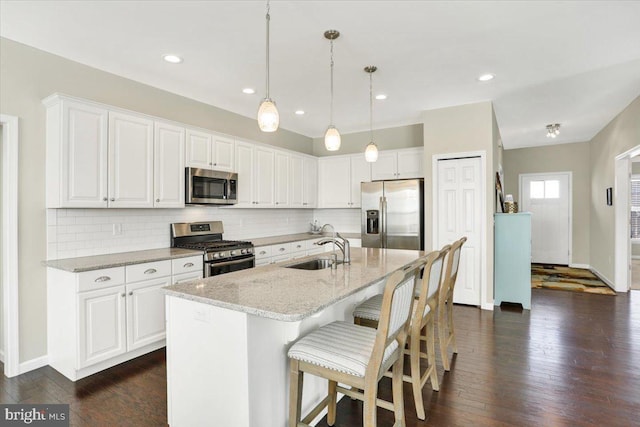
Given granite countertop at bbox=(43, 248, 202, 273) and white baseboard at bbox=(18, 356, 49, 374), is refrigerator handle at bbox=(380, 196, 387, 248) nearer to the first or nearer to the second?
granite countertop at bbox=(43, 248, 202, 273)

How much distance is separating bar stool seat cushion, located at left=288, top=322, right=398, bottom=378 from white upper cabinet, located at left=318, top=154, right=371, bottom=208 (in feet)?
13.1

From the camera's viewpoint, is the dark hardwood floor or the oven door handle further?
the oven door handle

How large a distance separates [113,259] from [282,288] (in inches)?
77.5

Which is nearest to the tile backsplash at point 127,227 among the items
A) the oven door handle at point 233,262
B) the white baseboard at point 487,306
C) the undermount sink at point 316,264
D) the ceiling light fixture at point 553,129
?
the oven door handle at point 233,262

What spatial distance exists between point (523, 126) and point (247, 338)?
6.13 m

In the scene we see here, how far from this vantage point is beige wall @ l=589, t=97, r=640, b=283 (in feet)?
15.2

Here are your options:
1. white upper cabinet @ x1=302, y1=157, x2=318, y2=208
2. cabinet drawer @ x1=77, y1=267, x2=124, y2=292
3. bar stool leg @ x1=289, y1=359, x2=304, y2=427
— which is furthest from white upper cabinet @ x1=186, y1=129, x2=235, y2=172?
bar stool leg @ x1=289, y1=359, x2=304, y2=427

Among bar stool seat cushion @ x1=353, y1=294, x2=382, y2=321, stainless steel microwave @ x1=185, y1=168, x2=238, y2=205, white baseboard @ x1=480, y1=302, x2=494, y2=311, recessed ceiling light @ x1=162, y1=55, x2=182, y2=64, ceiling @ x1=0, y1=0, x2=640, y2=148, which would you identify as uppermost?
ceiling @ x1=0, y1=0, x2=640, y2=148

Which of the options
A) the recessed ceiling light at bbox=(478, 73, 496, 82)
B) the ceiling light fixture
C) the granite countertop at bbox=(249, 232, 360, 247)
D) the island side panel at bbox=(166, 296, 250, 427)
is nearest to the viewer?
the island side panel at bbox=(166, 296, 250, 427)

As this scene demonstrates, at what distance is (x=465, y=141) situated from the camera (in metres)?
4.54

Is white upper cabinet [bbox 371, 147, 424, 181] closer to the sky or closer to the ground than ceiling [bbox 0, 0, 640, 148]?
closer to the ground

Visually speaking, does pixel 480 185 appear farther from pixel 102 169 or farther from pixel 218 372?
pixel 102 169

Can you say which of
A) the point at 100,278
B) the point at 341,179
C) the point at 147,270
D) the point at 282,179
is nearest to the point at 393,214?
the point at 341,179

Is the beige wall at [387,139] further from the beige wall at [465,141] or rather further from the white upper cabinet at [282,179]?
the white upper cabinet at [282,179]
